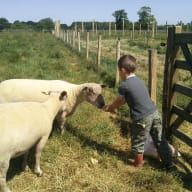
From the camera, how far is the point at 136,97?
4.38m

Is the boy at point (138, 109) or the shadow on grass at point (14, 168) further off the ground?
the boy at point (138, 109)

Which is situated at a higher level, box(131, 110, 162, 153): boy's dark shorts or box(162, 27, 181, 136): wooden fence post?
box(162, 27, 181, 136): wooden fence post

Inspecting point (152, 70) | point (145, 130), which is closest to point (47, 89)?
point (152, 70)

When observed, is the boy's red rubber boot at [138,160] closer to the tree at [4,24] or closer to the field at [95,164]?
the field at [95,164]

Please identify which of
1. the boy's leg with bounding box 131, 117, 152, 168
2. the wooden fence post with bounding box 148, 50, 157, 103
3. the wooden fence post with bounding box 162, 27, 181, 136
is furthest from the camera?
the wooden fence post with bounding box 148, 50, 157, 103

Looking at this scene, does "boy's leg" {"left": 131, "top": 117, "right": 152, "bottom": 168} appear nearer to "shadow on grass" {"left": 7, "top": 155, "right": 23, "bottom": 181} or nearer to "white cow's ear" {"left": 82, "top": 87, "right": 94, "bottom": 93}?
"white cow's ear" {"left": 82, "top": 87, "right": 94, "bottom": 93}

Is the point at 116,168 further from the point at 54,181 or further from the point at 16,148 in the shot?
the point at 16,148

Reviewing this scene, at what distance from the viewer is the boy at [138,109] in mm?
4367

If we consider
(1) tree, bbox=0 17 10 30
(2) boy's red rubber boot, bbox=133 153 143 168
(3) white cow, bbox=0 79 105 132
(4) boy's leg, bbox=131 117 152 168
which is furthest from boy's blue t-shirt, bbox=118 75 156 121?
(1) tree, bbox=0 17 10 30

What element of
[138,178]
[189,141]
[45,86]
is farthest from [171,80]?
[45,86]

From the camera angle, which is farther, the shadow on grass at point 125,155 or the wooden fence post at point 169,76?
the wooden fence post at point 169,76

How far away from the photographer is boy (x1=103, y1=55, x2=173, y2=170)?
4.37 metres

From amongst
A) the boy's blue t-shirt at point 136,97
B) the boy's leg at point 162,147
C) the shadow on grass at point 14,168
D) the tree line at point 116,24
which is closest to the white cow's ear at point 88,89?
the boy's blue t-shirt at point 136,97

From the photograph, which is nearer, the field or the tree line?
the field
